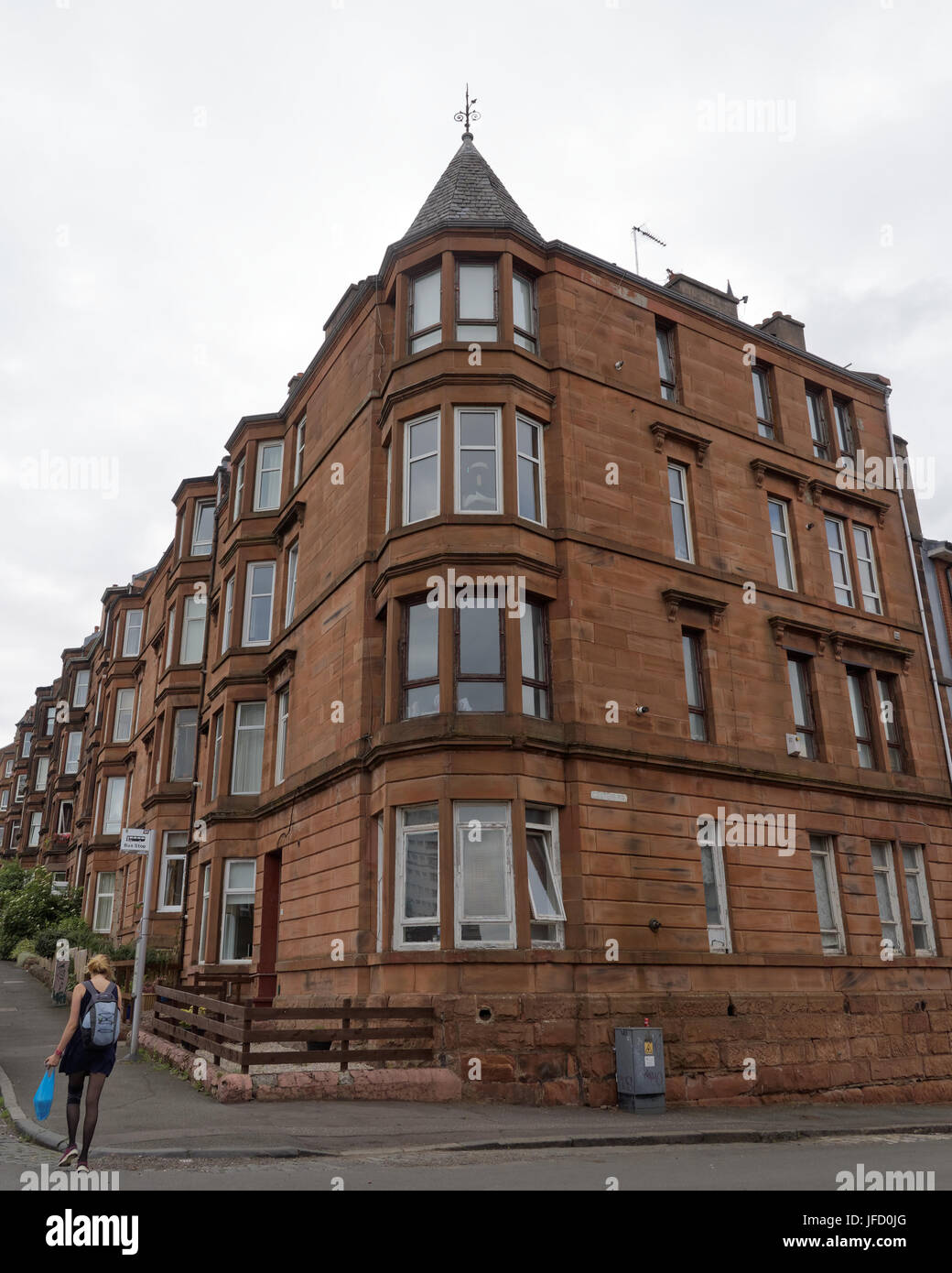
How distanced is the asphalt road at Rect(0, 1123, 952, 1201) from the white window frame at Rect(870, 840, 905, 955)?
9.71 meters

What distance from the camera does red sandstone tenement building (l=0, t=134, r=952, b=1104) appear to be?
1562 cm

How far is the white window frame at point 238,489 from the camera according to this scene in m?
26.7

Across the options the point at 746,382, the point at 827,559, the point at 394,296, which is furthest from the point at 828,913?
the point at 394,296

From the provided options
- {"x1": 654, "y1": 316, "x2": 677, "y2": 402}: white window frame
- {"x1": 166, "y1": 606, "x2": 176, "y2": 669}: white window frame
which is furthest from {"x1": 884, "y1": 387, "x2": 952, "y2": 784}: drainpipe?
{"x1": 166, "y1": 606, "x2": 176, "y2": 669}: white window frame

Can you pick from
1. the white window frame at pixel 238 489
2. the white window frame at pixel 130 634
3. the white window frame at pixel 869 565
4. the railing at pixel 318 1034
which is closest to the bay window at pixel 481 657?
the railing at pixel 318 1034

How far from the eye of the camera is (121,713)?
4066 centimetres

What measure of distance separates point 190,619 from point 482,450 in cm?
1748

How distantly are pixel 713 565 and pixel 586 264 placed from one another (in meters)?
6.63

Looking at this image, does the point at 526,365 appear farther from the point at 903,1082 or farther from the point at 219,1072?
the point at 903,1082

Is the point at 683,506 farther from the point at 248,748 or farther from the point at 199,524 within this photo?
the point at 199,524

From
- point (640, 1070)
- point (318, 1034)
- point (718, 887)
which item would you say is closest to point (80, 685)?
point (718, 887)

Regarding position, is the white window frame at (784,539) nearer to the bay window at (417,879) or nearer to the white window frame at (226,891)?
the bay window at (417,879)

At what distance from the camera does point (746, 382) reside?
74.3ft

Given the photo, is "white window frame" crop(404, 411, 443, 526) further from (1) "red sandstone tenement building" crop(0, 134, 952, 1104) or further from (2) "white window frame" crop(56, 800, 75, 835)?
(2) "white window frame" crop(56, 800, 75, 835)
